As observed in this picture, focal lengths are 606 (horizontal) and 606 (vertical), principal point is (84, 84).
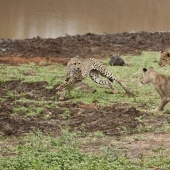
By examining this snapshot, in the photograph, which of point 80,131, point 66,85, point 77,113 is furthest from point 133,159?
point 66,85

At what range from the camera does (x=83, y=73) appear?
14102 millimetres

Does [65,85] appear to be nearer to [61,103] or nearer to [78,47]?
[61,103]

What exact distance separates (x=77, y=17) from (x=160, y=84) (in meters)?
19.8

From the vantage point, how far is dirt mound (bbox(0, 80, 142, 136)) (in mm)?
10023

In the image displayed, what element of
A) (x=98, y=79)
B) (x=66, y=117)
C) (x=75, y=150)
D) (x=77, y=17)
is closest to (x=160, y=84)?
(x=66, y=117)

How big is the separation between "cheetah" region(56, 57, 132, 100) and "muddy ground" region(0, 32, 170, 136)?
433mm

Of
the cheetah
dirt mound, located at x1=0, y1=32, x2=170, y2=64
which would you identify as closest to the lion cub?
the cheetah

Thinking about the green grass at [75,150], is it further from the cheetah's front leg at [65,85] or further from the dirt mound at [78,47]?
the dirt mound at [78,47]

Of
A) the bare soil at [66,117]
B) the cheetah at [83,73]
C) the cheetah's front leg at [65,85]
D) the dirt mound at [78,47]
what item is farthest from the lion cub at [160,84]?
the dirt mound at [78,47]

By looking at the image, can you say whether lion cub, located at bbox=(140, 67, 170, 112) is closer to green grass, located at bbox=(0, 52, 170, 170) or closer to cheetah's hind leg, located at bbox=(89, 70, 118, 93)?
green grass, located at bbox=(0, 52, 170, 170)

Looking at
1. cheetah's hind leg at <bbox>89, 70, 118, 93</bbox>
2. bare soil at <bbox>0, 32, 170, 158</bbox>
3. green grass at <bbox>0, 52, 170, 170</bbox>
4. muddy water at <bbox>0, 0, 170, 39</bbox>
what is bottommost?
green grass at <bbox>0, 52, 170, 170</bbox>

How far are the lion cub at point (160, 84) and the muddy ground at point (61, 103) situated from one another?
62 centimetres

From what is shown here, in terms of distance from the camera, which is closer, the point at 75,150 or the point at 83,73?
the point at 75,150

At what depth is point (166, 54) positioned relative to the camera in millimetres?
Answer: 14383
